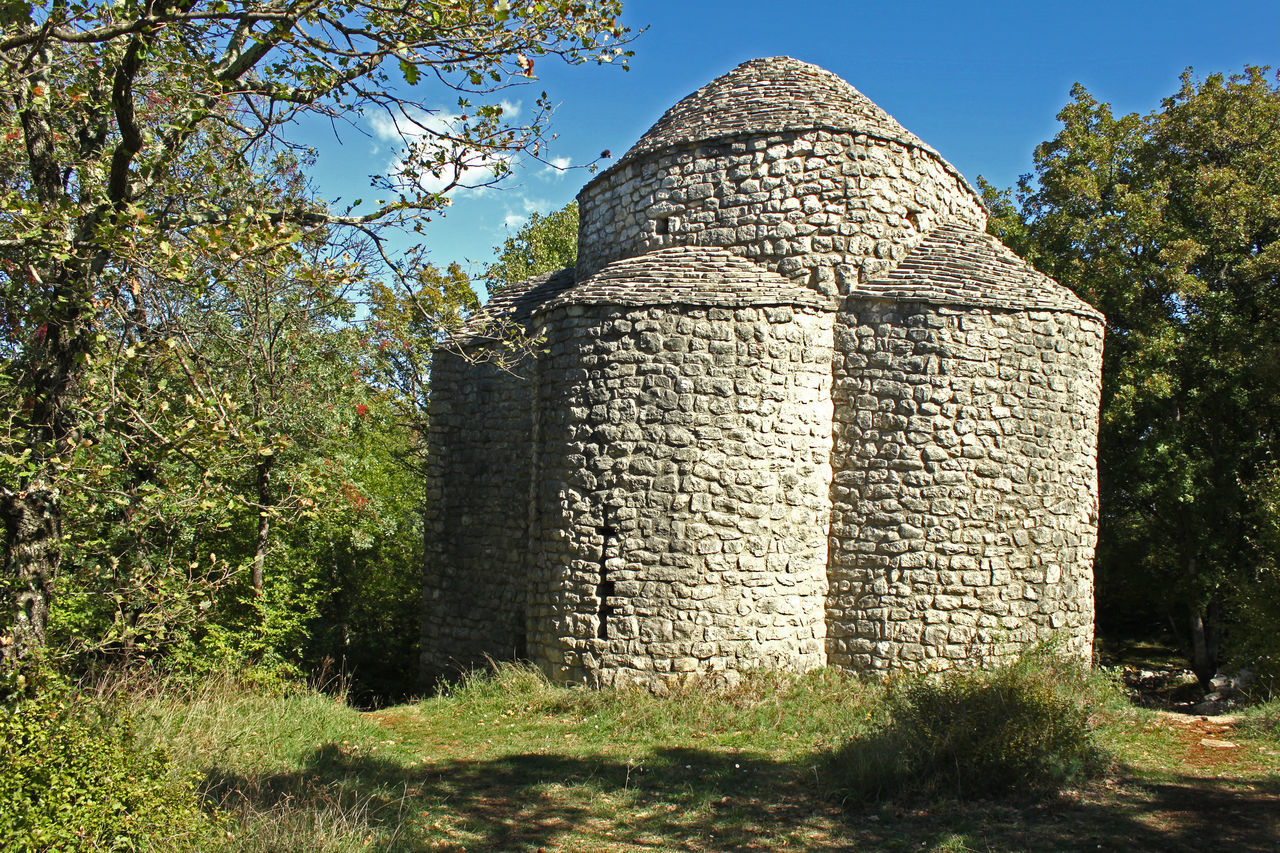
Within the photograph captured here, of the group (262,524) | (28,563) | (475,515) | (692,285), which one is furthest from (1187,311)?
(28,563)

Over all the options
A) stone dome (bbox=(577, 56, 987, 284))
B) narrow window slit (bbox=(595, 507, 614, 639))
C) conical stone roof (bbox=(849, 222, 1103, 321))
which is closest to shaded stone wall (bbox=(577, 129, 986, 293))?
stone dome (bbox=(577, 56, 987, 284))

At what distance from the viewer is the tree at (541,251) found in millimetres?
26219

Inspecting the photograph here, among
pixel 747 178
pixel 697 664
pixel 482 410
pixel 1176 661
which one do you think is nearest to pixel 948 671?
pixel 697 664

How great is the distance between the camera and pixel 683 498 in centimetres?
898

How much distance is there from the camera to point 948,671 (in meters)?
8.88

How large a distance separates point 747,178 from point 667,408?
3.13m

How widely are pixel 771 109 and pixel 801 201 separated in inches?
56.4

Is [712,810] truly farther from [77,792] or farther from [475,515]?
[475,515]

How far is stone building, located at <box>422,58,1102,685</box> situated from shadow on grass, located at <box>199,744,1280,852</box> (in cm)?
217

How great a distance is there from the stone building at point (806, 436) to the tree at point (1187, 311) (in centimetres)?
678

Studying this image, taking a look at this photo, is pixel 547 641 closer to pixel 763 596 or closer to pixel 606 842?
pixel 763 596

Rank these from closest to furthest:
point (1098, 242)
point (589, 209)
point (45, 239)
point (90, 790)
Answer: point (90, 790) → point (45, 239) → point (589, 209) → point (1098, 242)

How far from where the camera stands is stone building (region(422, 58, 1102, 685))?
8.99m

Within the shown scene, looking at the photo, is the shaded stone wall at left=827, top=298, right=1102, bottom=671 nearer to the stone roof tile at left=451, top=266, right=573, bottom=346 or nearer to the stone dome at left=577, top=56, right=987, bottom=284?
the stone dome at left=577, top=56, right=987, bottom=284
